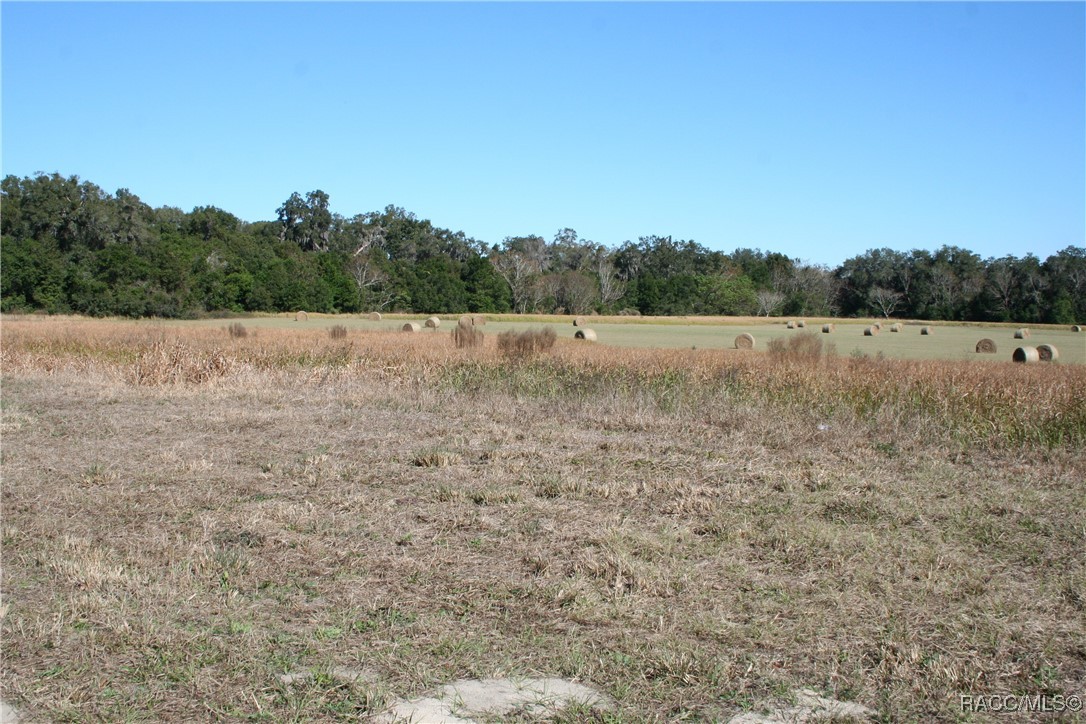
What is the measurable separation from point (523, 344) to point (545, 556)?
15568 mm

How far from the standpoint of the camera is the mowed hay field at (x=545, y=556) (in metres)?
3.81

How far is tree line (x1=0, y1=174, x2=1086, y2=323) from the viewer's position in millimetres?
59800

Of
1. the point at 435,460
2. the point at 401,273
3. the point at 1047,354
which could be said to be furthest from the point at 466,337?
the point at 401,273

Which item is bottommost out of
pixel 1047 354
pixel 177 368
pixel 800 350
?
pixel 1047 354

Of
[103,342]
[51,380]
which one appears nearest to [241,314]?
[103,342]

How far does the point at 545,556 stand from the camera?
18.1 ft

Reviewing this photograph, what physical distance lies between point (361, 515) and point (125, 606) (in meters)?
2.15

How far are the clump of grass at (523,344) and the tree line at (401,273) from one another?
138ft

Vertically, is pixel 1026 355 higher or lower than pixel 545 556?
higher

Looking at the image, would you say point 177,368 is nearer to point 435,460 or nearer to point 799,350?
point 435,460

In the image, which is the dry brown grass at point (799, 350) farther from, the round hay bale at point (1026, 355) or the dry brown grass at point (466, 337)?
the round hay bale at point (1026, 355)

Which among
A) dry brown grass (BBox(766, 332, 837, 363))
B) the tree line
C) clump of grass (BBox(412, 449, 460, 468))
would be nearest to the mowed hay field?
clump of grass (BBox(412, 449, 460, 468))

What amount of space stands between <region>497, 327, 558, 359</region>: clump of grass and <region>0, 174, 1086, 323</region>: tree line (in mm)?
42078

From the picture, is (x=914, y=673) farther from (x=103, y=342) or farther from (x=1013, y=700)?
(x=103, y=342)
